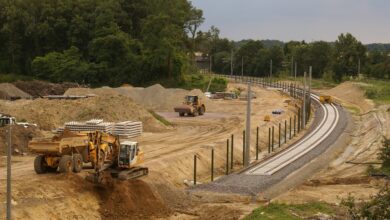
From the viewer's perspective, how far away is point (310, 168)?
137 feet

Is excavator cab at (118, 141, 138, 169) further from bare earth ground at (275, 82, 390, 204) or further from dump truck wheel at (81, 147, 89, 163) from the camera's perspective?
bare earth ground at (275, 82, 390, 204)

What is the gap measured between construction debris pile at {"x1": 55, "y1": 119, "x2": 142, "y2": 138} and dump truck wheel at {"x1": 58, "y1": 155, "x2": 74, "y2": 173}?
18.5 m

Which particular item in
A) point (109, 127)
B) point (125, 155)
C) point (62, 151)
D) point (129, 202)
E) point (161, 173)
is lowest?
point (129, 202)

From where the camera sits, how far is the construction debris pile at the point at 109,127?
4841 cm

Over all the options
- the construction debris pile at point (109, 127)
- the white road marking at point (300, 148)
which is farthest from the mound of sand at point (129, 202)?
the construction debris pile at point (109, 127)

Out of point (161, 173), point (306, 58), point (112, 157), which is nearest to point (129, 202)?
point (112, 157)

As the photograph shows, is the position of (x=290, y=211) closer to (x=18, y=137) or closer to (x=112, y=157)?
(x=112, y=157)

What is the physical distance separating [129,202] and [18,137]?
16122 mm

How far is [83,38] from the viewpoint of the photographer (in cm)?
11000

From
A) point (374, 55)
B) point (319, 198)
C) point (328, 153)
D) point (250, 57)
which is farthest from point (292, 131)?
point (250, 57)

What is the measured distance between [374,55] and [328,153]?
9756cm

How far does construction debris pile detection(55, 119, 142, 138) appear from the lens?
48.4 meters

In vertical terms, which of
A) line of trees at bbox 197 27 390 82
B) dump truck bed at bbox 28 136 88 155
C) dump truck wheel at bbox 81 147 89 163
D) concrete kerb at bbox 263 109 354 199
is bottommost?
concrete kerb at bbox 263 109 354 199

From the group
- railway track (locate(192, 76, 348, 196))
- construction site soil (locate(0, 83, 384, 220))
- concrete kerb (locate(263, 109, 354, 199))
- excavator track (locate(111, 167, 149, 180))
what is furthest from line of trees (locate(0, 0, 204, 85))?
excavator track (locate(111, 167, 149, 180))
